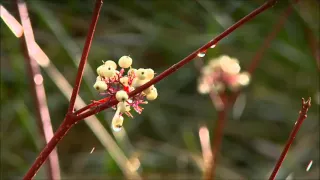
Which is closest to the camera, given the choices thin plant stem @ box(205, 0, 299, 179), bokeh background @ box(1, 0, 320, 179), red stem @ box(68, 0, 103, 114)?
red stem @ box(68, 0, 103, 114)

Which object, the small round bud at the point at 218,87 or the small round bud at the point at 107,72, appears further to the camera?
the small round bud at the point at 218,87

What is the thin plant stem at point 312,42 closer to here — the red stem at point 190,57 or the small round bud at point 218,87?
the small round bud at point 218,87

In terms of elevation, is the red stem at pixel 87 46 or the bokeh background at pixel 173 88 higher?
the bokeh background at pixel 173 88

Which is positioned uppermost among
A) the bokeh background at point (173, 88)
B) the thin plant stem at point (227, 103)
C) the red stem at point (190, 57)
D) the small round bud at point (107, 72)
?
the bokeh background at point (173, 88)

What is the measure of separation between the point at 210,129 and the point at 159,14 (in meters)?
0.34

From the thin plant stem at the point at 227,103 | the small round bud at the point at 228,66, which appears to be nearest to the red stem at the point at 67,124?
the thin plant stem at the point at 227,103

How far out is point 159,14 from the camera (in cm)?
117

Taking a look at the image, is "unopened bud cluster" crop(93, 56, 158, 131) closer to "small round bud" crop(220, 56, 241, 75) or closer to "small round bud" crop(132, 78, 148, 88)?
"small round bud" crop(132, 78, 148, 88)

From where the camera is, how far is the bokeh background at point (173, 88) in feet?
3.14

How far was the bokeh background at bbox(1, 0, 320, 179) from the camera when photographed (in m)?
0.96

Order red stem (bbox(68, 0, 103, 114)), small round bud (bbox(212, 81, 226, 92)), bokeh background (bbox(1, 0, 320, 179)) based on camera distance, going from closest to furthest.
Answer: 1. red stem (bbox(68, 0, 103, 114))
2. small round bud (bbox(212, 81, 226, 92))
3. bokeh background (bbox(1, 0, 320, 179))

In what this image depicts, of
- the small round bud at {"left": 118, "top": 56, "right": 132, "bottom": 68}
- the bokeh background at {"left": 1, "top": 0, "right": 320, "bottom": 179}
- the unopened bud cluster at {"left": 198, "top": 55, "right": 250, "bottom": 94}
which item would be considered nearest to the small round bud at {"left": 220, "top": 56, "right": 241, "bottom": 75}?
the unopened bud cluster at {"left": 198, "top": 55, "right": 250, "bottom": 94}

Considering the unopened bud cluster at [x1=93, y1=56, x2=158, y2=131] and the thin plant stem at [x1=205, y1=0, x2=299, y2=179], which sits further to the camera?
the thin plant stem at [x1=205, y1=0, x2=299, y2=179]

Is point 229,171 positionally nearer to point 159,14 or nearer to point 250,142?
point 250,142
